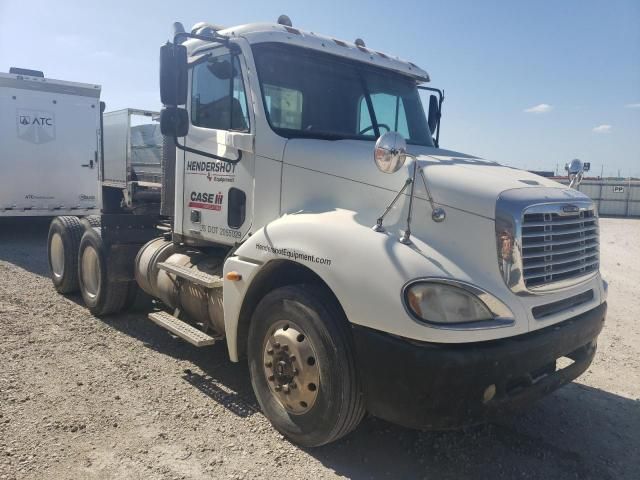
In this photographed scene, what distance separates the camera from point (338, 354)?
315 cm

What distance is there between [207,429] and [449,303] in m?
2.05

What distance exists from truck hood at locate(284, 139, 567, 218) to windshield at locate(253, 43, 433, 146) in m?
0.24

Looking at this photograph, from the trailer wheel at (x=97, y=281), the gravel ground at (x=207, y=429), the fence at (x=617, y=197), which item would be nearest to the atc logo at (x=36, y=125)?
the trailer wheel at (x=97, y=281)

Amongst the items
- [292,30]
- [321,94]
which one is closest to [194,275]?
[321,94]

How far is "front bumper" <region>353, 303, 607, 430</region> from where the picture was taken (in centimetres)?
280

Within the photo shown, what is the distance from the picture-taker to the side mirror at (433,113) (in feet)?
17.9

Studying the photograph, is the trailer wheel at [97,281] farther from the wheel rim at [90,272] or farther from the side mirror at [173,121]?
the side mirror at [173,121]

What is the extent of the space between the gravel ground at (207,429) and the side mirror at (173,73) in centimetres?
239

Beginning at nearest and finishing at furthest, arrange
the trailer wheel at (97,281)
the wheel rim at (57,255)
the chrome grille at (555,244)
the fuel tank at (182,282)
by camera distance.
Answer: the chrome grille at (555,244), the fuel tank at (182,282), the trailer wheel at (97,281), the wheel rim at (57,255)

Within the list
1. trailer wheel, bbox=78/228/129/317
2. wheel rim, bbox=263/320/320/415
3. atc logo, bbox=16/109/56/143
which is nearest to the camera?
wheel rim, bbox=263/320/320/415

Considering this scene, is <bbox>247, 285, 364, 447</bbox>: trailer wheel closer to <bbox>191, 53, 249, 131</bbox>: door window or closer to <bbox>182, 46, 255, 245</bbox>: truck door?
<bbox>182, 46, 255, 245</bbox>: truck door

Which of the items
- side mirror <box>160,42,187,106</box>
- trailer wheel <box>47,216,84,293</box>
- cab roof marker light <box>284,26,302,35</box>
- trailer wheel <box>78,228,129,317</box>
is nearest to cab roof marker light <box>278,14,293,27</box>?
cab roof marker light <box>284,26,302,35</box>

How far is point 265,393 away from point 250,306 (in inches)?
25.2

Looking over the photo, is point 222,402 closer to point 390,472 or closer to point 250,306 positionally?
point 250,306
